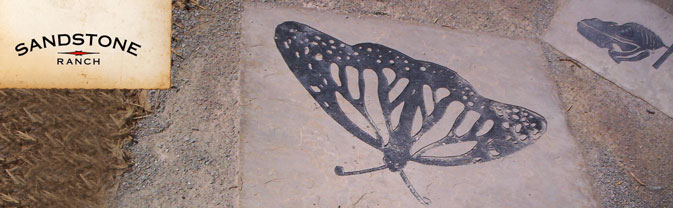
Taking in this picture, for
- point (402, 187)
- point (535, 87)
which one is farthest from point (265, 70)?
point (535, 87)

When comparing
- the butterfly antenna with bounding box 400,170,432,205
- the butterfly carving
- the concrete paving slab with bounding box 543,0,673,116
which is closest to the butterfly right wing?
the butterfly carving

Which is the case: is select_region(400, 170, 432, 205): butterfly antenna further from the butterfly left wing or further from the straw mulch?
the straw mulch

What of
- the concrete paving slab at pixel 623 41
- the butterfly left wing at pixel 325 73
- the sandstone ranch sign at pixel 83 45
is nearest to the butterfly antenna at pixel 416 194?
the butterfly left wing at pixel 325 73

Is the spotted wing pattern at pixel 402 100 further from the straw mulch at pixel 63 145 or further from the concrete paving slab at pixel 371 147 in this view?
the straw mulch at pixel 63 145

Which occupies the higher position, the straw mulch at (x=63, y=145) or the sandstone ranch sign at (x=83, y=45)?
the sandstone ranch sign at (x=83, y=45)

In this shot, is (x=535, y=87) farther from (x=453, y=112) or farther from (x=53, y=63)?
(x=53, y=63)
